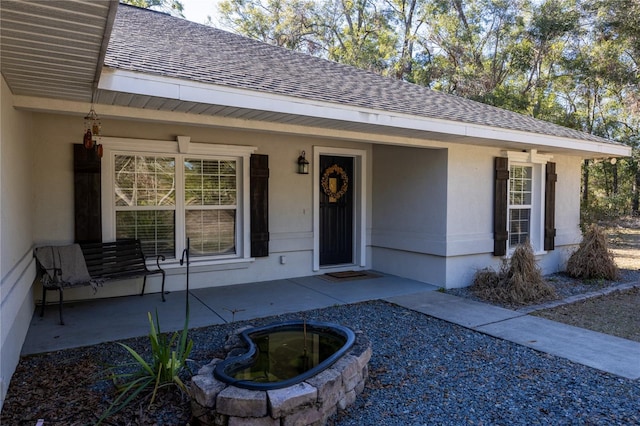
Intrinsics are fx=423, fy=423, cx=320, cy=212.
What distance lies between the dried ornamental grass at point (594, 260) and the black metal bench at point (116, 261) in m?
7.25

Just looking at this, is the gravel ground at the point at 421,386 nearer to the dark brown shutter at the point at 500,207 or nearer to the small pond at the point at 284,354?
the small pond at the point at 284,354

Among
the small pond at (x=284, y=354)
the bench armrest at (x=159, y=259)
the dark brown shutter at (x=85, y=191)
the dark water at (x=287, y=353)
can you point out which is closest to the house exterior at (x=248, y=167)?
the dark brown shutter at (x=85, y=191)

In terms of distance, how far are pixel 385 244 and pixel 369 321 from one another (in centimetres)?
290

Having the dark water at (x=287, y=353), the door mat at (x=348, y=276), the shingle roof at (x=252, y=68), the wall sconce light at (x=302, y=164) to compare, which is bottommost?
the door mat at (x=348, y=276)

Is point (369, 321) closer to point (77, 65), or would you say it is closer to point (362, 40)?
point (77, 65)

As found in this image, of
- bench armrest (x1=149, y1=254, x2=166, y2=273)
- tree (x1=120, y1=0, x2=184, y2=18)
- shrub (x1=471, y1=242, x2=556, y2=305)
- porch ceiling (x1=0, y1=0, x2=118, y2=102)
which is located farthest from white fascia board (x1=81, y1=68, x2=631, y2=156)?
tree (x1=120, y1=0, x2=184, y2=18)

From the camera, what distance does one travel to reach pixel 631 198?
18266mm

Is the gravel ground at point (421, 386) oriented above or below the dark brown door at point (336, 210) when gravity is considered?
below

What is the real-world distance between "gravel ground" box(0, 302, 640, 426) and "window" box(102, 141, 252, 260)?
2.22 meters

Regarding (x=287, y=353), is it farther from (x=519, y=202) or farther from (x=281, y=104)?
(x=519, y=202)

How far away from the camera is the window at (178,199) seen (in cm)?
588

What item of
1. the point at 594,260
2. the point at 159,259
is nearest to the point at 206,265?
the point at 159,259

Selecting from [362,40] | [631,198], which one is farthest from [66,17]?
[631,198]

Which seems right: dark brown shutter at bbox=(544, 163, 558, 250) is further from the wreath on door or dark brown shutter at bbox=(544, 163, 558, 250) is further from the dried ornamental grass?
the wreath on door
